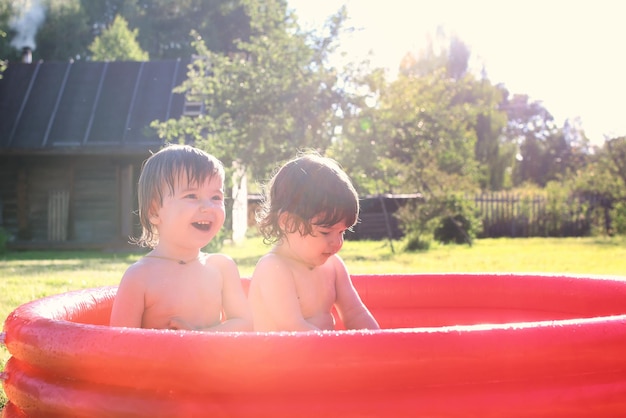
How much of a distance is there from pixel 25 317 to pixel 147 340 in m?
0.51

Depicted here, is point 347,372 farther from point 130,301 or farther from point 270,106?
point 270,106

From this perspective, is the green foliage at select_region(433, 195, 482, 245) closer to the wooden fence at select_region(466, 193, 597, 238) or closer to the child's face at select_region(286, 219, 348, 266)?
the wooden fence at select_region(466, 193, 597, 238)

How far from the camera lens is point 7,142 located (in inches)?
574

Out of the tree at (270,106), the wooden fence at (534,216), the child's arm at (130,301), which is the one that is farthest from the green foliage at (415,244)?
the child's arm at (130,301)

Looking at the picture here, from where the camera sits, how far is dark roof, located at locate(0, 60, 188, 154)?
47.5ft

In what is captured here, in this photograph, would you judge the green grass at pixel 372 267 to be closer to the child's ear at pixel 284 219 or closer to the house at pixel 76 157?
the house at pixel 76 157

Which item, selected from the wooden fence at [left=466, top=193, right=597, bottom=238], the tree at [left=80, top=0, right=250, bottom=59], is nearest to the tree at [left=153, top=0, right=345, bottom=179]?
the wooden fence at [left=466, top=193, right=597, bottom=238]

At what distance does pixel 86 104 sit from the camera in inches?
612

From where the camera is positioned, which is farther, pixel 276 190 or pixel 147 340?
pixel 276 190

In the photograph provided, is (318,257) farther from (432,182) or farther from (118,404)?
(432,182)

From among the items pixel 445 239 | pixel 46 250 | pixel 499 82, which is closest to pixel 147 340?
pixel 46 250

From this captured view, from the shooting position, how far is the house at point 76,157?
48.2 ft

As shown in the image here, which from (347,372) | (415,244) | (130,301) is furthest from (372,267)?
(347,372)

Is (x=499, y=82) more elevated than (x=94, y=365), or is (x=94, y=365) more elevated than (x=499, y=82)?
(x=499, y=82)
